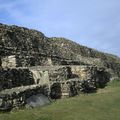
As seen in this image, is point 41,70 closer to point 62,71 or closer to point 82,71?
point 62,71

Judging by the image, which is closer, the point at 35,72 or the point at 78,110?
the point at 78,110

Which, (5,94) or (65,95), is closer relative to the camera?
(5,94)

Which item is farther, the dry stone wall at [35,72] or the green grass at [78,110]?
the dry stone wall at [35,72]

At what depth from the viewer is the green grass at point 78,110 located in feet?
62.7

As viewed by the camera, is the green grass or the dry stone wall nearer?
the green grass

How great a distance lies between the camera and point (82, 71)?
31109 millimetres

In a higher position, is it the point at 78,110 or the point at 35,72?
the point at 35,72

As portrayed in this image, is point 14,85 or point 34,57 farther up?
point 34,57

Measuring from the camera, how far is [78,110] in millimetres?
20781

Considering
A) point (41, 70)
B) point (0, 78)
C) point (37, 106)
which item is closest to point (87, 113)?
point (37, 106)

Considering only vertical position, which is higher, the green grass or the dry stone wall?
the dry stone wall

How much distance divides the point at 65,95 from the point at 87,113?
14.4 feet

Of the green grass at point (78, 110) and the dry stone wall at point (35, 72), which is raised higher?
the dry stone wall at point (35, 72)

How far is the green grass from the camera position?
1911cm
